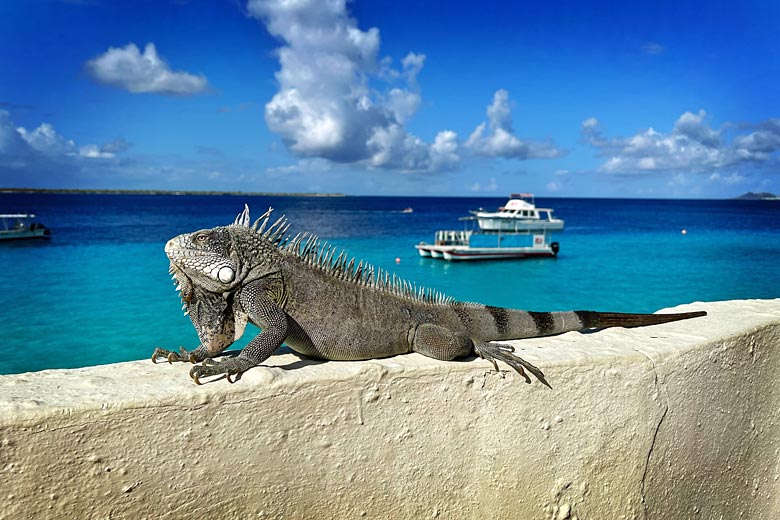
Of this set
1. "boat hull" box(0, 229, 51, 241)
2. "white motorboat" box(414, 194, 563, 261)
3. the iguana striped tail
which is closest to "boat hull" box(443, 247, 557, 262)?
"white motorboat" box(414, 194, 563, 261)

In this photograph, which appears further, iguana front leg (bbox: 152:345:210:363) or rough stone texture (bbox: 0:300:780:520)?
iguana front leg (bbox: 152:345:210:363)

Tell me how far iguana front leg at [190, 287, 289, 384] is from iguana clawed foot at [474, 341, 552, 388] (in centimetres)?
116

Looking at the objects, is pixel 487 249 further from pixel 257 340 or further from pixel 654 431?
pixel 257 340

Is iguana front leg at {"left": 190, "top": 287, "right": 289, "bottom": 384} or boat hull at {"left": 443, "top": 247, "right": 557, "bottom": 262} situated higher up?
iguana front leg at {"left": 190, "top": 287, "right": 289, "bottom": 384}

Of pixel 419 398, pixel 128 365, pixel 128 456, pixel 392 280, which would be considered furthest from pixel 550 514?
pixel 128 365

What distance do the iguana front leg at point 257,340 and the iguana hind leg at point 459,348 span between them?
0.84 metres

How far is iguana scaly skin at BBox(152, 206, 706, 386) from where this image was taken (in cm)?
306

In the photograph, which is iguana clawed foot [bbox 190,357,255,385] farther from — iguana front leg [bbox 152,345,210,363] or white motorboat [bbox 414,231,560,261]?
white motorboat [bbox 414,231,560,261]

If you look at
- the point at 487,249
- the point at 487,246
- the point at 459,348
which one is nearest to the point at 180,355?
the point at 459,348

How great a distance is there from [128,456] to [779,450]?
421 centimetres

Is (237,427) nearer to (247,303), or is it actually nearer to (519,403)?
(247,303)

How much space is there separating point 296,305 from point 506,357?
128 cm

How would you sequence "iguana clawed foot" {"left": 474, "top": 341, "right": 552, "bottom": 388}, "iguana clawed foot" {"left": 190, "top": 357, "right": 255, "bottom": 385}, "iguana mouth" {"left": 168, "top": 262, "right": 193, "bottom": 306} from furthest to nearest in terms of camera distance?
"iguana mouth" {"left": 168, "top": 262, "right": 193, "bottom": 306}
"iguana clawed foot" {"left": 474, "top": 341, "right": 552, "bottom": 388}
"iguana clawed foot" {"left": 190, "top": 357, "right": 255, "bottom": 385}

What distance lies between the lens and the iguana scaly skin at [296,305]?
120 inches
